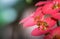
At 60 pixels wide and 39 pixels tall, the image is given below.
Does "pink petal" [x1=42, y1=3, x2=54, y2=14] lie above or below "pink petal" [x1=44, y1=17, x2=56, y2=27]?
above

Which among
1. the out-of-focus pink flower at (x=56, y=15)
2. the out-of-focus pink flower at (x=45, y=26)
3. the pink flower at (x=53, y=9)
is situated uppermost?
the pink flower at (x=53, y=9)

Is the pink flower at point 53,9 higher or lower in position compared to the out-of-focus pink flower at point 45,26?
higher

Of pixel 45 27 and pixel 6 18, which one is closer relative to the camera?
pixel 45 27

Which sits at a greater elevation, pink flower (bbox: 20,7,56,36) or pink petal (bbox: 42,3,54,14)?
pink petal (bbox: 42,3,54,14)

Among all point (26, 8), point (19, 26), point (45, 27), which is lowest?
point (45, 27)

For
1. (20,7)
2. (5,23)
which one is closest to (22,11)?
(20,7)

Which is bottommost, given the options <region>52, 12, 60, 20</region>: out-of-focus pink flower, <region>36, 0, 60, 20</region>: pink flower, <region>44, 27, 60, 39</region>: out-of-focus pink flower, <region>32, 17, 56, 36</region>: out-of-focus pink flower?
<region>44, 27, 60, 39</region>: out-of-focus pink flower

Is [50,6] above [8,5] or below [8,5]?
below

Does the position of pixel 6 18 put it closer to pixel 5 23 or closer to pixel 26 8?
pixel 5 23

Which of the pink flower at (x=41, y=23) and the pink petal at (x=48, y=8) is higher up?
the pink petal at (x=48, y=8)

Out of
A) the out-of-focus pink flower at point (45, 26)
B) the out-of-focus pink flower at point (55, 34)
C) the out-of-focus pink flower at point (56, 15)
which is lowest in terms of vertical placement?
the out-of-focus pink flower at point (55, 34)

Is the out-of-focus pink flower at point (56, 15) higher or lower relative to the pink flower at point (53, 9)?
lower
